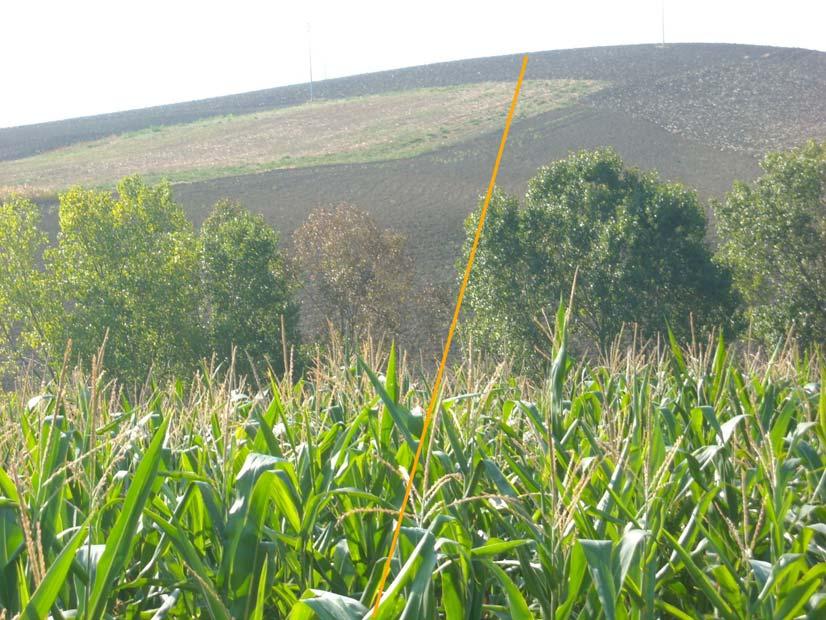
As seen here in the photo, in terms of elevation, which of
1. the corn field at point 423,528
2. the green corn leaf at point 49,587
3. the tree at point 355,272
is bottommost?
the tree at point 355,272

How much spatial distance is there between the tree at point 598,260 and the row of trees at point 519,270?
1.9 inches

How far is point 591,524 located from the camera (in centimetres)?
343

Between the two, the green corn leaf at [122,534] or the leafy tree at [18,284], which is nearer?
the green corn leaf at [122,534]

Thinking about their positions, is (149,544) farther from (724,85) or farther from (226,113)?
(226,113)

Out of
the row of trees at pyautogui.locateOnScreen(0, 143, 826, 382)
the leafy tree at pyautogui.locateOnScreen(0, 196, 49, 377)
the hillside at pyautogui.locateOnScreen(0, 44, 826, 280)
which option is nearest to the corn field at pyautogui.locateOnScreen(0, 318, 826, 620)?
the row of trees at pyautogui.locateOnScreen(0, 143, 826, 382)

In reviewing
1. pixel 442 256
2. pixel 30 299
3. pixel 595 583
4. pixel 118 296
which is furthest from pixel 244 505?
pixel 442 256

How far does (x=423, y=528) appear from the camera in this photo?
10.00ft

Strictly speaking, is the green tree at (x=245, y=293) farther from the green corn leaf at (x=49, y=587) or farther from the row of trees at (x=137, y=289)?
the green corn leaf at (x=49, y=587)

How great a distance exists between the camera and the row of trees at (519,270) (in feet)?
95.9

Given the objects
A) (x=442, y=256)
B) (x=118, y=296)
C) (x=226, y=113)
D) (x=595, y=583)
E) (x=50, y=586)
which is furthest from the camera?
(x=226, y=113)

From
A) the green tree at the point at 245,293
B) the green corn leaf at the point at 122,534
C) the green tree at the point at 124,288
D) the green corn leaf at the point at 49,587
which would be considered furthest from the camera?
the green tree at the point at 245,293

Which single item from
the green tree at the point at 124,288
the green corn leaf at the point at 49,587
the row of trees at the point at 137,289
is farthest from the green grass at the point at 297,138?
the green corn leaf at the point at 49,587

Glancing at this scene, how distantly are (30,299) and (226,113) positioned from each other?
60652mm

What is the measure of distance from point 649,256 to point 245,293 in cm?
1285
